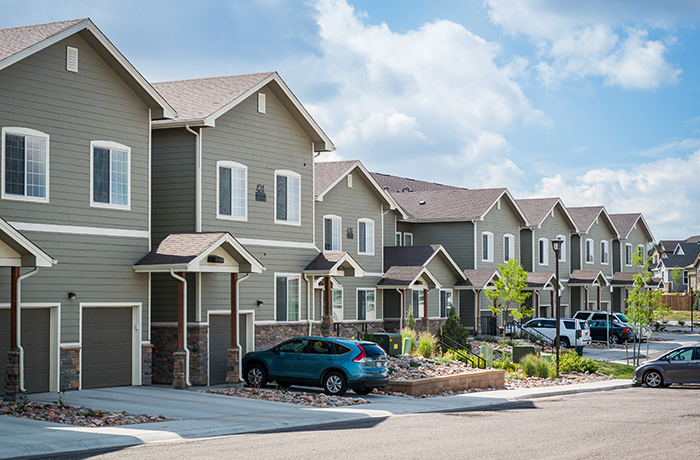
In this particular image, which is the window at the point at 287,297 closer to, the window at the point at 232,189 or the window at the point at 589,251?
the window at the point at 232,189

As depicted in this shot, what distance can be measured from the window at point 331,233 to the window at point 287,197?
6262mm

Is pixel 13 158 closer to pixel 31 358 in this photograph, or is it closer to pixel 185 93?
pixel 31 358

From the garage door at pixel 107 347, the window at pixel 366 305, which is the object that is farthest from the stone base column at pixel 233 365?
the window at pixel 366 305

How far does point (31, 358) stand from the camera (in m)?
19.7

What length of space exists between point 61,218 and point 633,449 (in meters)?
14.4

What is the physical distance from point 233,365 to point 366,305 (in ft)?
46.4

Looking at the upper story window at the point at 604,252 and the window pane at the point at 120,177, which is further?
the upper story window at the point at 604,252

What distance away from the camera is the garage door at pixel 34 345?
19.2 m

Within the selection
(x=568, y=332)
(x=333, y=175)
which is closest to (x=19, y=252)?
(x=333, y=175)

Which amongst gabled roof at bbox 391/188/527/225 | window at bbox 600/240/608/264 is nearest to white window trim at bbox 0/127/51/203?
gabled roof at bbox 391/188/527/225

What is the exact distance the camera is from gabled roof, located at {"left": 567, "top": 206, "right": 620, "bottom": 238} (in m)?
58.2

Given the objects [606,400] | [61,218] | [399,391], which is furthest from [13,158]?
[606,400]

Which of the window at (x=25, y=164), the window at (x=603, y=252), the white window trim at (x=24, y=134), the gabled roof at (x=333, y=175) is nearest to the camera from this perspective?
the white window trim at (x=24, y=134)

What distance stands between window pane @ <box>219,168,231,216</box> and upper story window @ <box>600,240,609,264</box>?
138ft
